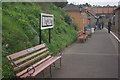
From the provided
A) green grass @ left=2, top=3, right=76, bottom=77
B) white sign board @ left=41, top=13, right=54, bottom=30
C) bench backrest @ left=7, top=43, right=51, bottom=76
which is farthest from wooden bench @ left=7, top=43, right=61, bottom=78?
white sign board @ left=41, top=13, right=54, bottom=30

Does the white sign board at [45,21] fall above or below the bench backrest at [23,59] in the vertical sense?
above

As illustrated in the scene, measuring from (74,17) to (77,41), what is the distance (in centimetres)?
894

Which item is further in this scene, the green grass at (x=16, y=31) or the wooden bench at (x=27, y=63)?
the green grass at (x=16, y=31)

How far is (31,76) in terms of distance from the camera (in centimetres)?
651

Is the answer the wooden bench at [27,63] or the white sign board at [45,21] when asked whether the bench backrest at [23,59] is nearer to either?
the wooden bench at [27,63]

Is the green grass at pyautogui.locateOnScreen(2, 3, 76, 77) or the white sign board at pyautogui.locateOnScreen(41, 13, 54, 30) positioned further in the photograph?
the white sign board at pyautogui.locateOnScreen(41, 13, 54, 30)

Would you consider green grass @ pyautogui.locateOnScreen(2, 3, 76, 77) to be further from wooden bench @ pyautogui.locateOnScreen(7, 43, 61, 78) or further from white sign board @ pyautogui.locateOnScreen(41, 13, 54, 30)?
white sign board @ pyautogui.locateOnScreen(41, 13, 54, 30)

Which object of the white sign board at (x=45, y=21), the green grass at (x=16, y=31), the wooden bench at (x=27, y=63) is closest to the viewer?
the wooden bench at (x=27, y=63)

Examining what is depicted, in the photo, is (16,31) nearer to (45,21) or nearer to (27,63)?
(45,21)

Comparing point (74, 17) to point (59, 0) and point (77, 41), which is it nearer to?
point (59, 0)

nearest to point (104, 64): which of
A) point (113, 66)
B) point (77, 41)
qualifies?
point (113, 66)

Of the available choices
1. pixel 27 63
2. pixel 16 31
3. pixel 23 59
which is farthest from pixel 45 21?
pixel 23 59

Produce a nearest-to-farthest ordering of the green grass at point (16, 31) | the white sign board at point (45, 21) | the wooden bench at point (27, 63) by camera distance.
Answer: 1. the wooden bench at point (27, 63)
2. the green grass at point (16, 31)
3. the white sign board at point (45, 21)

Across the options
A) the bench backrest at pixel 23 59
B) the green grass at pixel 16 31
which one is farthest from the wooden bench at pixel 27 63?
the green grass at pixel 16 31
